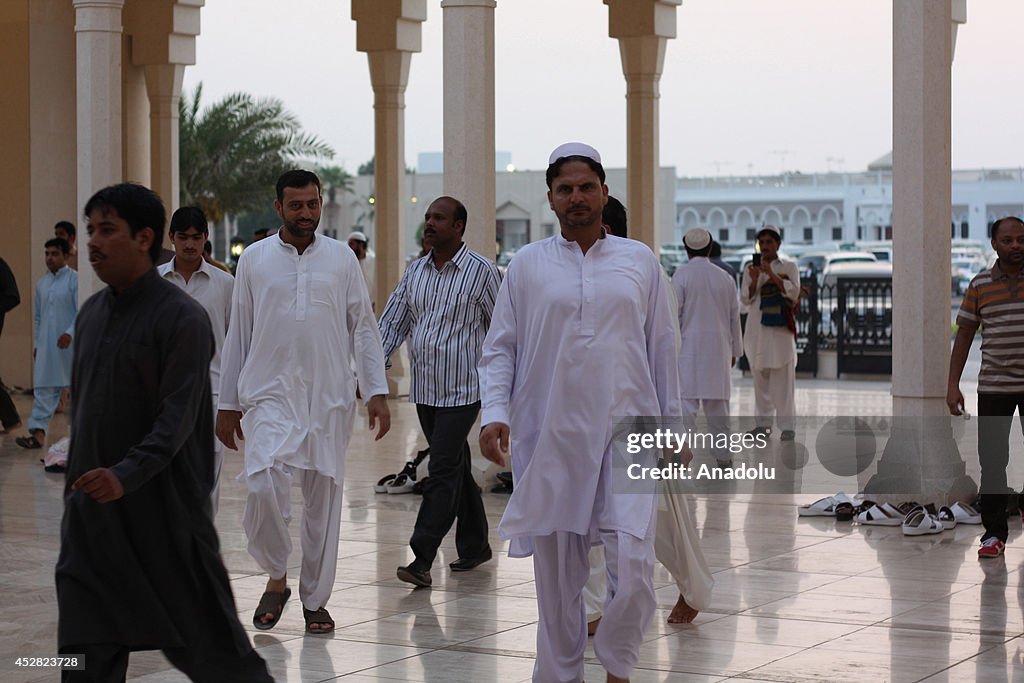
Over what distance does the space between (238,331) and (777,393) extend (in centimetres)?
730

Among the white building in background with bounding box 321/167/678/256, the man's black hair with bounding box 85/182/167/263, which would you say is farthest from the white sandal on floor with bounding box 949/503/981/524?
the white building in background with bounding box 321/167/678/256

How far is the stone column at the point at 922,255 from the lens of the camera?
839 centimetres

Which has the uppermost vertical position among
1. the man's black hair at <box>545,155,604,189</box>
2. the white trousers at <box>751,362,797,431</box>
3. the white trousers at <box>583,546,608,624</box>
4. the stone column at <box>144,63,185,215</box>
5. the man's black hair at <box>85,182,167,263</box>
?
the stone column at <box>144,63,185,215</box>

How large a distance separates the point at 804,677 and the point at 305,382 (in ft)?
7.44

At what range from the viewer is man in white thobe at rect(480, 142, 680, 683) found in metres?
4.45

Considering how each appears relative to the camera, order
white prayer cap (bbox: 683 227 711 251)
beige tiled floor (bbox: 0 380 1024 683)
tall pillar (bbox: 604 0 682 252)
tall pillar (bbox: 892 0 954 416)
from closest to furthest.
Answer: beige tiled floor (bbox: 0 380 1024 683) < tall pillar (bbox: 892 0 954 416) < white prayer cap (bbox: 683 227 711 251) < tall pillar (bbox: 604 0 682 252)

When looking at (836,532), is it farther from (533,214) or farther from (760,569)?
(533,214)

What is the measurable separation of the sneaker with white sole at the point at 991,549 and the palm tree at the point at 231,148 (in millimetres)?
23714

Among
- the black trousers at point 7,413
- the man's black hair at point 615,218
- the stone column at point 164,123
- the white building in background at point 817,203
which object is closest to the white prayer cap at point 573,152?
the man's black hair at point 615,218

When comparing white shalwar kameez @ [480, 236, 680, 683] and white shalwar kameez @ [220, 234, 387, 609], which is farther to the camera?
white shalwar kameez @ [220, 234, 387, 609]

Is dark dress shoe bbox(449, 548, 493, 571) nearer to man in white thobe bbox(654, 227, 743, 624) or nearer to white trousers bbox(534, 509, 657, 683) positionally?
white trousers bbox(534, 509, 657, 683)

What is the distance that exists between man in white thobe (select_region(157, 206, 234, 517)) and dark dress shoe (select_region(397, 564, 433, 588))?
0.89 meters

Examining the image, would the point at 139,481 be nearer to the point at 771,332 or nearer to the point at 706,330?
the point at 706,330

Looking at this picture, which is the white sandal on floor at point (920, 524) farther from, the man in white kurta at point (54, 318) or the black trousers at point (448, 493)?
the man in white kurta at point (54, 318)
